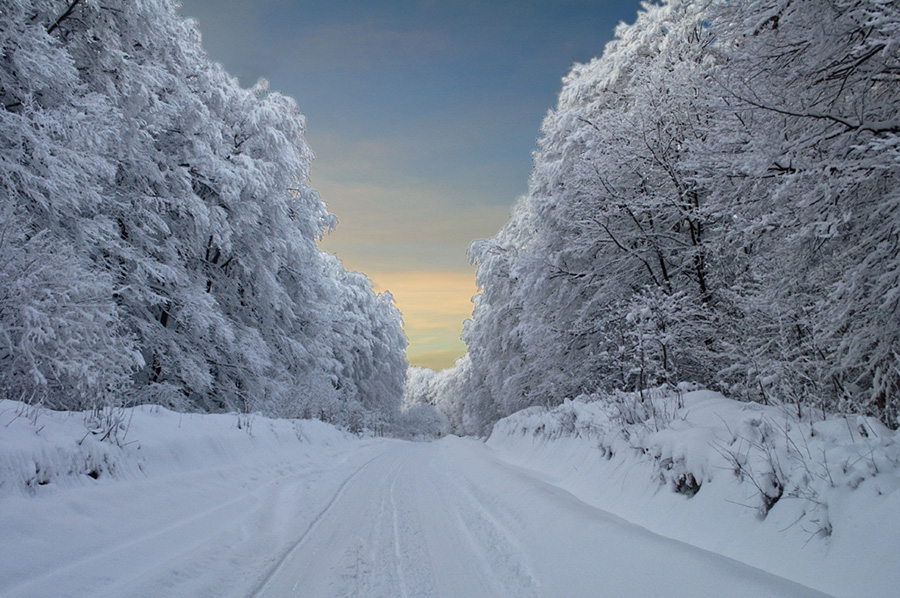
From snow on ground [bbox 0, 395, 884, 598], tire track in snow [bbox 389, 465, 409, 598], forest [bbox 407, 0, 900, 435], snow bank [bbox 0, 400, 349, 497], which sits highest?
forest [bbox 407, 0, 900, 435]

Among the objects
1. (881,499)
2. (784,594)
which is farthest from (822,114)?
(784,594)

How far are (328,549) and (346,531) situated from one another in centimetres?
53

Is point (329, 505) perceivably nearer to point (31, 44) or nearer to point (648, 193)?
point (31, 44)

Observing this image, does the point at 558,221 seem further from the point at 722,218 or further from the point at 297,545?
the point at 297,545

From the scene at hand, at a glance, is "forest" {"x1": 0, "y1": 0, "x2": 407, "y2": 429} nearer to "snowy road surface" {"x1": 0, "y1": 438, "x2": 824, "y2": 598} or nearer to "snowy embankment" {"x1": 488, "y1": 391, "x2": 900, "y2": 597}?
"snowy road surface" {"x1": 0, "y1": 438, "x2": 824, "y2": 598}

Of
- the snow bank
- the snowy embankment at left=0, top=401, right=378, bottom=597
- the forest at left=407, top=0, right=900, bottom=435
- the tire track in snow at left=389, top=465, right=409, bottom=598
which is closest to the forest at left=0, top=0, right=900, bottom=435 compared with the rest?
the forest at left=407, top=0, right=900, bottom=435

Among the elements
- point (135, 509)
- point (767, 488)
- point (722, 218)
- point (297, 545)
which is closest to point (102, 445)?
point (135, 509)

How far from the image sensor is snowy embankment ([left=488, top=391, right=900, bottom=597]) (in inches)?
90.4

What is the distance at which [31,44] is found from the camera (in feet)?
22.3

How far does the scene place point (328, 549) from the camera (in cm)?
350

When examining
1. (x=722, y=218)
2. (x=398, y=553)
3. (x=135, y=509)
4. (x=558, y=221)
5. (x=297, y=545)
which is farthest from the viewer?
(x=558, y=221)

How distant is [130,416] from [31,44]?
20.3 feet

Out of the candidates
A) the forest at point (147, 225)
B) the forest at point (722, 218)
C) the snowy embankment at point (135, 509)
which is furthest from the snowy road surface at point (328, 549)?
the forest at point (147, 225)

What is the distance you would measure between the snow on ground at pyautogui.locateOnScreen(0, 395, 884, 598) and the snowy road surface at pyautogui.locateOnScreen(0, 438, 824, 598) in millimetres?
15
